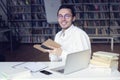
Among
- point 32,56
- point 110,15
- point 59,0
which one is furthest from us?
point 110,15

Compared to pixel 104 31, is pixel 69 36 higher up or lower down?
higher up

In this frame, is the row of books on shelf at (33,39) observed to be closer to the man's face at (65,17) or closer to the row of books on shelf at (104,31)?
the row of books on shelf at (104,31)

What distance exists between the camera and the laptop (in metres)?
1.87

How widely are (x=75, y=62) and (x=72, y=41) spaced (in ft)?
1.66

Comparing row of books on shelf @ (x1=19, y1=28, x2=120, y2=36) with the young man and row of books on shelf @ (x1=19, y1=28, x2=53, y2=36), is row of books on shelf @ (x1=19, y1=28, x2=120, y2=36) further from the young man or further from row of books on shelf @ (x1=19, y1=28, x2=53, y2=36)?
the young man

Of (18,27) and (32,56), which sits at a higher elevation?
(18,27)

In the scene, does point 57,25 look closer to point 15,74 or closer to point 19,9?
point 19,9

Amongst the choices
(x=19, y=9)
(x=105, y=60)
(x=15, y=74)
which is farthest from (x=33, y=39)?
(x=15, y=74)

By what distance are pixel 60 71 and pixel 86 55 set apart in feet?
0.81

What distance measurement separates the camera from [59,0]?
7.00 metres

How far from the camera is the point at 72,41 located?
7.90 ft

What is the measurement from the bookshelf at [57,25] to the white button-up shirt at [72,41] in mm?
4930

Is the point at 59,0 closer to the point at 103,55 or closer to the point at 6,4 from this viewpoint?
the point at 6,4

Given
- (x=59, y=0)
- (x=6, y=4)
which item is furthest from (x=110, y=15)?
(x=6, y=4)
